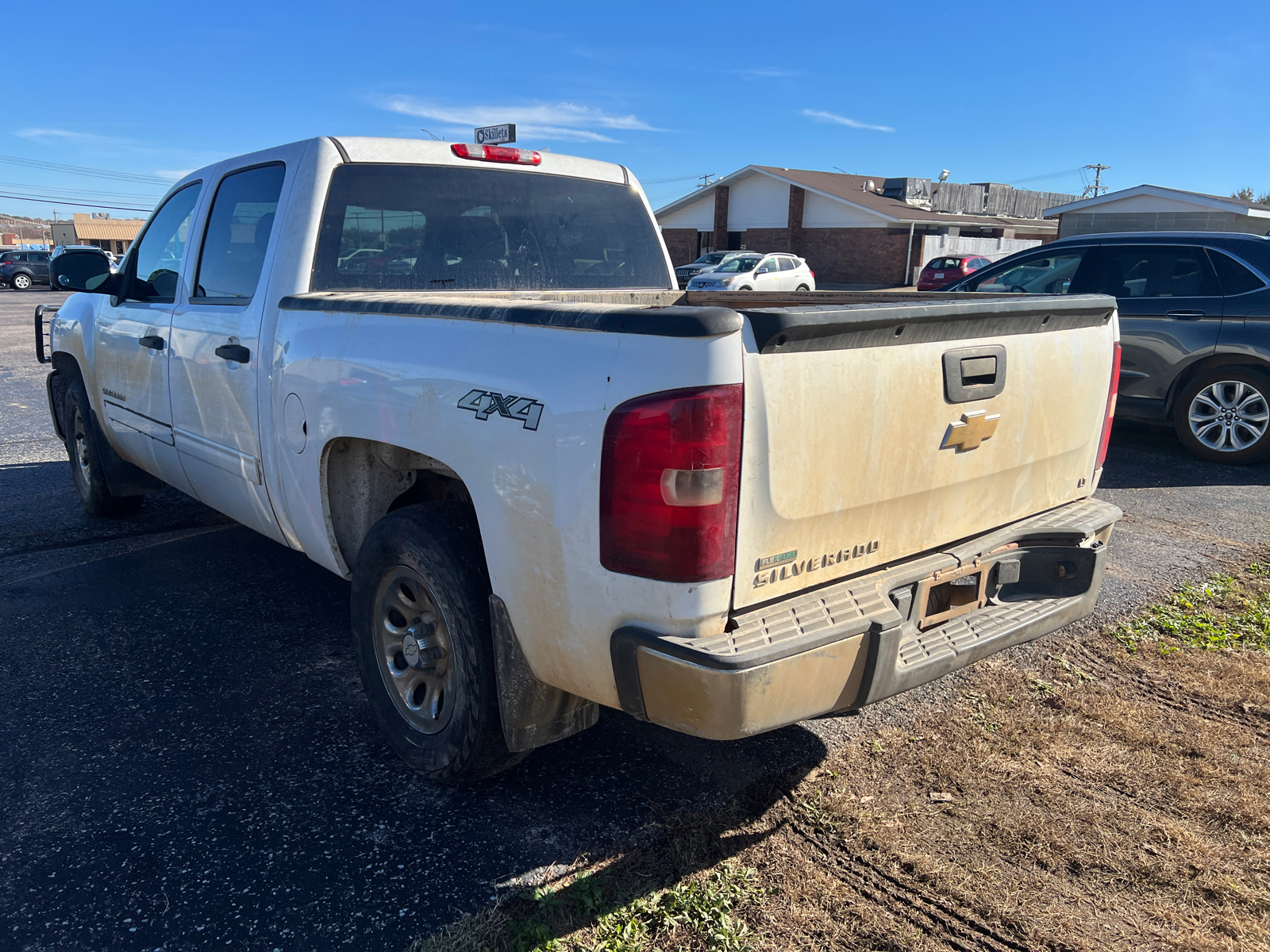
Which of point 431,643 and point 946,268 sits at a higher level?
point 946,268

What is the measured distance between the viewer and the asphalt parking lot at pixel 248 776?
8.25ft

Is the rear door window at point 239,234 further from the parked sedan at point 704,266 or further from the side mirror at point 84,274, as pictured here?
the parked sedan at point 704,266

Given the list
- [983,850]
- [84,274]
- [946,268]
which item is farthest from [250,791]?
[946,268]

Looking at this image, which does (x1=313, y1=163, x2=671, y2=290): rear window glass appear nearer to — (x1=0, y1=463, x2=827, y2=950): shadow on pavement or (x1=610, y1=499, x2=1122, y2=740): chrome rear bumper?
(x1=0, y1=463, x2=827, y2=950): shadow on pavement

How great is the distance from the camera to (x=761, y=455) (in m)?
2.19

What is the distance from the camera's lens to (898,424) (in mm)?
2477

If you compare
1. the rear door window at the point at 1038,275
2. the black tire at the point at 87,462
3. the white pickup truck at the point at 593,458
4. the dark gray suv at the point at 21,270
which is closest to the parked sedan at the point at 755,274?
the rear door window at the point at 1038,275

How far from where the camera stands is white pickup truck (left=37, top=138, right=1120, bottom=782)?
85.8 inches

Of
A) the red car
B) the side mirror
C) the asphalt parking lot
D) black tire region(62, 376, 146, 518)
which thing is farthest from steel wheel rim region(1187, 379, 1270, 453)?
the red car

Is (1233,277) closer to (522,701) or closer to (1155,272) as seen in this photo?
(1155,272)

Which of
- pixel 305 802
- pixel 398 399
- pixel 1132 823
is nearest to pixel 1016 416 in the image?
pixel 1132 823

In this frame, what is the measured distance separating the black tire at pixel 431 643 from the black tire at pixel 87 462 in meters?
3.35

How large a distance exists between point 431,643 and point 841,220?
40882 mm

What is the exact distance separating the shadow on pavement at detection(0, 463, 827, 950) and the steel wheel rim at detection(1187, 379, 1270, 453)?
5.88m
